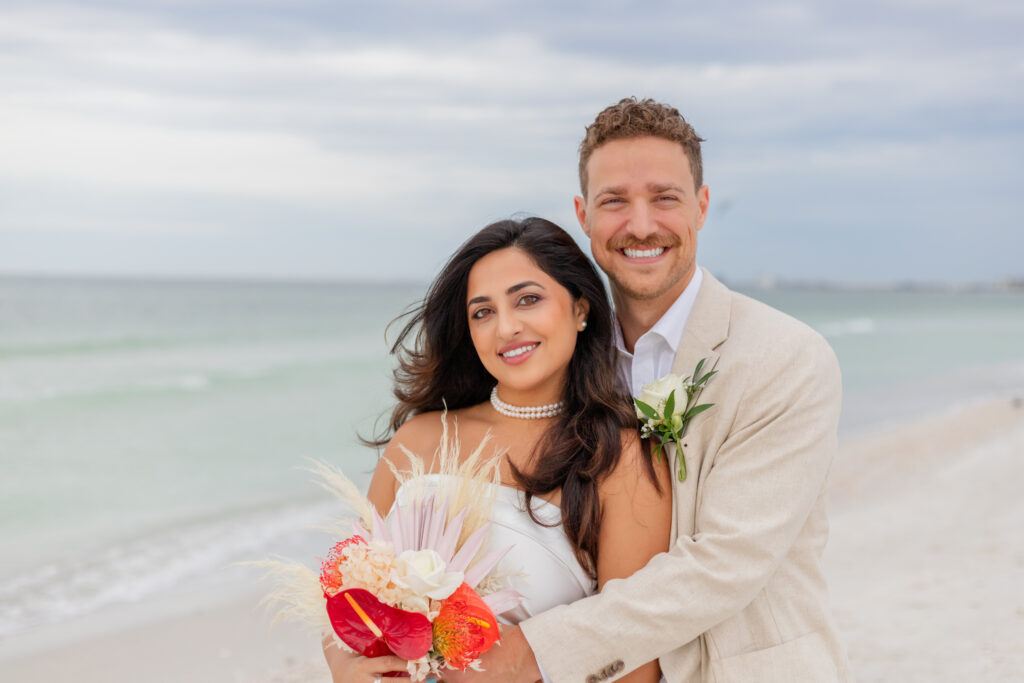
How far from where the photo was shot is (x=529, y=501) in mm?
3170

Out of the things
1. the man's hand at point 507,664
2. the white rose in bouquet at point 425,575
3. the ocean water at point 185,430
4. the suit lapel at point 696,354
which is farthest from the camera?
the ocean water at point 185,430

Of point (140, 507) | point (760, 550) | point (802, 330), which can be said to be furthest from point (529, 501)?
point (140, 507)

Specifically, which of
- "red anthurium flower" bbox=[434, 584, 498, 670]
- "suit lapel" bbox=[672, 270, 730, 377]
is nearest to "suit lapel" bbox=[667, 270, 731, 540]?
"suit lapel" bbox=[672, 270, 730, 377]

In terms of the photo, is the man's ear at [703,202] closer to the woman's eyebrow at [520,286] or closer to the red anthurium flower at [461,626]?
the woman's eyebrow at [520,286]

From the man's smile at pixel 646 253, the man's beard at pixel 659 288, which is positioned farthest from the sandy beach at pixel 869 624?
the man's smile at pixel 646 253

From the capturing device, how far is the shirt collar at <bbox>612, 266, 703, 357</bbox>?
11.7 ft

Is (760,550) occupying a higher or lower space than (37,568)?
higher

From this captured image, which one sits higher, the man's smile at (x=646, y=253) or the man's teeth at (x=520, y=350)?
the man's smile at (x=646, y=253)

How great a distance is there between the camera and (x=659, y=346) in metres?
3.63

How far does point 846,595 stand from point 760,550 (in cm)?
529

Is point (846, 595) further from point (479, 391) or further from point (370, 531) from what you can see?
point (370, 531)

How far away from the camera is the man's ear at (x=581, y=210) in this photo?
4047 mm

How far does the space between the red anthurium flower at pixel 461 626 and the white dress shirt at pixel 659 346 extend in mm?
1288

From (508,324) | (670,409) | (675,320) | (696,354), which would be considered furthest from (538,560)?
(675,320)
